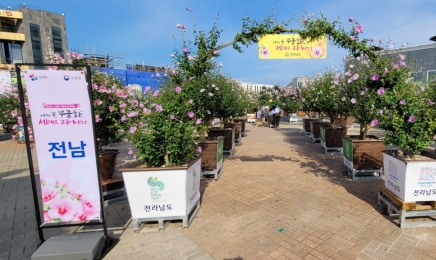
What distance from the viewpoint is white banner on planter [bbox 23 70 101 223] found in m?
2.57

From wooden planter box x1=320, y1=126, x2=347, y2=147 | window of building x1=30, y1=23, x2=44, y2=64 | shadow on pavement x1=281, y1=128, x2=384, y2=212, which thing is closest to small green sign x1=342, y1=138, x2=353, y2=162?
shadow on pavement x1=281, y1=128, x2=384, y2=212

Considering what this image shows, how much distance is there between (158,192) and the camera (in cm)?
324

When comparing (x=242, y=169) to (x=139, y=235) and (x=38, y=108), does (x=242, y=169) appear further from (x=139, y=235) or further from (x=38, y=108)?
(x=38, y=108)

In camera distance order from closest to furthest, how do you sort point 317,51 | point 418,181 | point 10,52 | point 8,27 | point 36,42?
point 418,181 < point 317,51 < point 10,52 < point 8,27 < point 36,42

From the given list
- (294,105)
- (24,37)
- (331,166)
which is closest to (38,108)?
(331,166)

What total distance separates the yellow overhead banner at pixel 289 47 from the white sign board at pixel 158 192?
8.50 ft

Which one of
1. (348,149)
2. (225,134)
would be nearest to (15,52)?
(225,134)

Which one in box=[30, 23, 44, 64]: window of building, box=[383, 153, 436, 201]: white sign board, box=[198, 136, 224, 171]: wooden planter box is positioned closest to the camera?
box=[383, 153, 436, 201]: white sign board

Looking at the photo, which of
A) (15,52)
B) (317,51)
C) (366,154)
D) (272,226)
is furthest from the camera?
(15,52)

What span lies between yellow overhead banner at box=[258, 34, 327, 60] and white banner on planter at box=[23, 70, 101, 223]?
3.06 m

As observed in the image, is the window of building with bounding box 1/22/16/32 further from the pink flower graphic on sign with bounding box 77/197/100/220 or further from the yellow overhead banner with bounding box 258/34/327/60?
the pink flower graphic on sign with bounding box 77/197/100/220

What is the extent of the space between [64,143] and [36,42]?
1504 inches

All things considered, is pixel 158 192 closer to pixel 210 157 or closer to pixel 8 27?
pixel 210 157

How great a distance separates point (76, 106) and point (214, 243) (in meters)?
2.25
